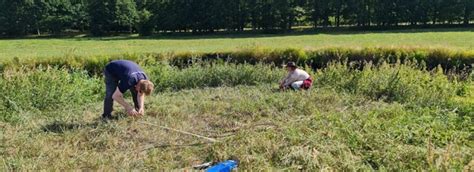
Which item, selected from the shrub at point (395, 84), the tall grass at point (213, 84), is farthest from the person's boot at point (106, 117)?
the shrub at point (395, 84)

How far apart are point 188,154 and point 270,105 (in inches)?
118

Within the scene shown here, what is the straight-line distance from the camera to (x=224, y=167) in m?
4.95

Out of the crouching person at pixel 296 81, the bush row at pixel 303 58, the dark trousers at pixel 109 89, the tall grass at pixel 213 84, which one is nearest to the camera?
the dark trousers at pixel 109 89

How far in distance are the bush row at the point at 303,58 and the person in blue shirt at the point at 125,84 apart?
235 inches

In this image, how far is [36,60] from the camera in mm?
15219

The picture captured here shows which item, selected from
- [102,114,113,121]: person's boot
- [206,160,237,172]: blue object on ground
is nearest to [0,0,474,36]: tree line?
[102,114,113,121]: person's boot

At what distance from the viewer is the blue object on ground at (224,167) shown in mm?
4895

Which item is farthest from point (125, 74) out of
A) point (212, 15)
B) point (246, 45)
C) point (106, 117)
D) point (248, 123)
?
point (212, 15)

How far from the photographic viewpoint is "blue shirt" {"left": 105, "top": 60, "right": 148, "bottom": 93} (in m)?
6.73

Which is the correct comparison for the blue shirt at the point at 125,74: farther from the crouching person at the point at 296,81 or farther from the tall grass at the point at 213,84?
the crouching person at the point at 296,81

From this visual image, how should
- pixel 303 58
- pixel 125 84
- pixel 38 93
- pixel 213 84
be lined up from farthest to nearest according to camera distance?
pixel 303 58, pixel 213 84, pixel 38 93, pixel 125 84

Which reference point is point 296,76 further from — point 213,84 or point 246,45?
point 246,45

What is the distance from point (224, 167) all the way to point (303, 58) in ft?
35.6

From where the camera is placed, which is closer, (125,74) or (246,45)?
(125,74)
